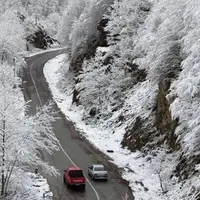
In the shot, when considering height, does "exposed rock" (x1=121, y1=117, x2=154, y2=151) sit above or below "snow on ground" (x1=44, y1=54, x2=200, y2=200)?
above

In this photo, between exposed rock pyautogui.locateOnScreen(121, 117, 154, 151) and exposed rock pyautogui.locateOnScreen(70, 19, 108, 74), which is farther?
exposed rock pyautogui.locateOnScreen(70, 19, 108, 74)

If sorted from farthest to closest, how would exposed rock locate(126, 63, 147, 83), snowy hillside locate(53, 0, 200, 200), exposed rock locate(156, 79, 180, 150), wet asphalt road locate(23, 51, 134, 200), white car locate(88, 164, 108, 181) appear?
1. exposed rock locate(126, 63, 147, 83)
2. exposed rock locate(156, 79, 180, 150)
3. white car locate(88, 164, 108, 181)
4. wet asphalt road locate(23, 51, 134, 200)
5. snowy hillside locate(53, 0, 200, 200)

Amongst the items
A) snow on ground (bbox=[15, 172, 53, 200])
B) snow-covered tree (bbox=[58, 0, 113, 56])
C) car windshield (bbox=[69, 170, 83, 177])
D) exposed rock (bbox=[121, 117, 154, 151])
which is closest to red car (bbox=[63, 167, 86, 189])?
car windshield (bbox=[69, 170, 83, 177])

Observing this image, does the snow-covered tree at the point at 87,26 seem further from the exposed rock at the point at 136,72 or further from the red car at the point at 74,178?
the red car at the point at 74,178

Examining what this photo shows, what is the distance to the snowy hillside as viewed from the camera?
23688mm

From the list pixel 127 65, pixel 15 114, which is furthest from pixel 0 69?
pixel 15 114

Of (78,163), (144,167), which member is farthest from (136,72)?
(144,167)

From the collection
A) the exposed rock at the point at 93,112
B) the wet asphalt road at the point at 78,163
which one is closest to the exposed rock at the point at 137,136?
the wet asphalt road at the point at 78,163

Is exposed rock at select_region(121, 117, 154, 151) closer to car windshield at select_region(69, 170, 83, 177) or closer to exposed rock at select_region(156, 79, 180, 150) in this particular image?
exposed rock at select_region(156, 79, 180, 150)

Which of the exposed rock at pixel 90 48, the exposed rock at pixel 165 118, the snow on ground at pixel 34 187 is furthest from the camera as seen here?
the exposed rock at pixel 90 48

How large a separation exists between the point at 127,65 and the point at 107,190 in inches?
781

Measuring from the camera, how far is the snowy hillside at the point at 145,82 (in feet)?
77.7

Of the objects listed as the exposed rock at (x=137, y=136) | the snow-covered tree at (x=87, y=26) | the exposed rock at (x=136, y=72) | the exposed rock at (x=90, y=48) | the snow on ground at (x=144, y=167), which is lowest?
the snow on ground at (x=144, y=167)

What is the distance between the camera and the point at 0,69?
4469 cm
